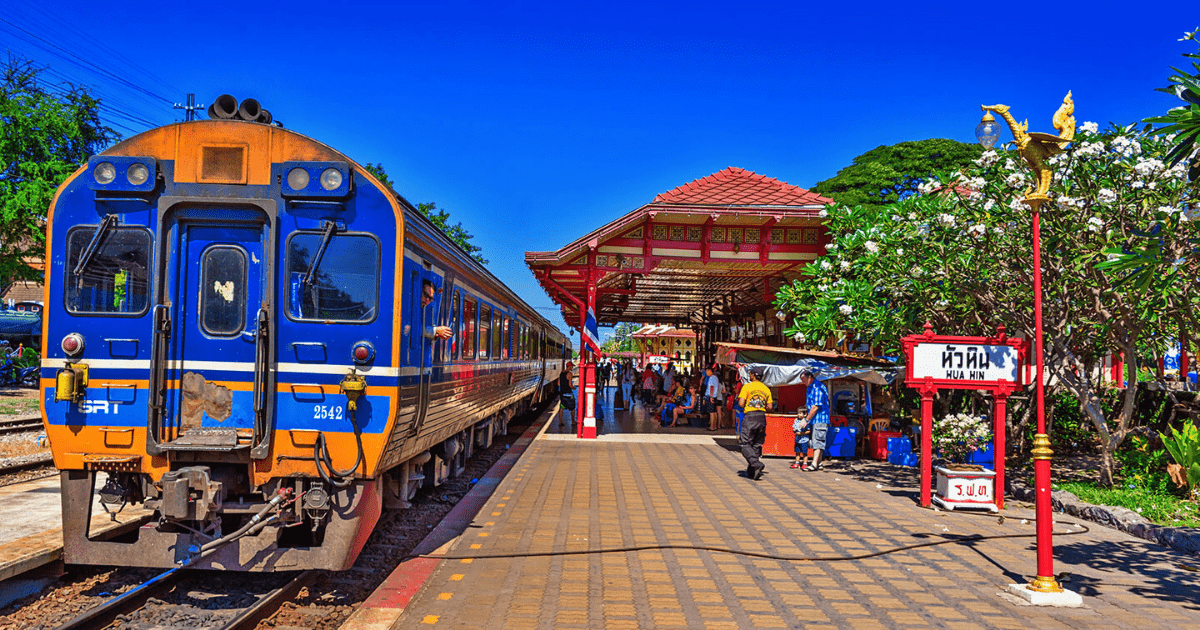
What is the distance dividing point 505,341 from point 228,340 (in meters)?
7.78

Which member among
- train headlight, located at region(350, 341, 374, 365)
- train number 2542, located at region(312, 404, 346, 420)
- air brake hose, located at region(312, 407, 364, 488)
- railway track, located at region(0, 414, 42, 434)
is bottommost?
railway track, located at region(0, 414, 42, 434)

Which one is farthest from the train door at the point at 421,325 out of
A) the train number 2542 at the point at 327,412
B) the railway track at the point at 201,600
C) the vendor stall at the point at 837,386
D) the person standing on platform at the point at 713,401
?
the person standing on platform at the point at 713,401

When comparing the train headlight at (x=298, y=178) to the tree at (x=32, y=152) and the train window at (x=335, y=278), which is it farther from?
the tree at (x=32, y=152)

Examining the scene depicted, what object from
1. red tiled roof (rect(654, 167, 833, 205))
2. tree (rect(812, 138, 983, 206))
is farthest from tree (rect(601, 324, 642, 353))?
red tiled roof (rect(654, 167, 833, 205))

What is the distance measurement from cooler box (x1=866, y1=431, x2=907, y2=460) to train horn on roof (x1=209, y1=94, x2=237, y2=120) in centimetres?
1154

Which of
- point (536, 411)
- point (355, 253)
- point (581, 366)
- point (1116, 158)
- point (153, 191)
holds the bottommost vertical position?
point (536, 411)

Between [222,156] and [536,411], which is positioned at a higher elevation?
[222,156]

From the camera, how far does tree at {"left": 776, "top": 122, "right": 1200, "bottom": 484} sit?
838 centimetres

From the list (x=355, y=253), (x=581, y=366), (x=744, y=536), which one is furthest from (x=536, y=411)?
(x=355, y=253)

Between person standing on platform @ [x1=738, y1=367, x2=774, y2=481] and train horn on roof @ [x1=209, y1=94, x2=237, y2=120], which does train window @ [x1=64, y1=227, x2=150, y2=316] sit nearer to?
train horn on roof @ [x1=209, y1=94, x2=237, y2=120]

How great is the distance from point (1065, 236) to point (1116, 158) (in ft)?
3.25

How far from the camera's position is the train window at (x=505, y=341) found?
1278 centimetres

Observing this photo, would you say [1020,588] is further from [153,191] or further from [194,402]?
[153,191]

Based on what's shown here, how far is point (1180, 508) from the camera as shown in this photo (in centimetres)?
838
